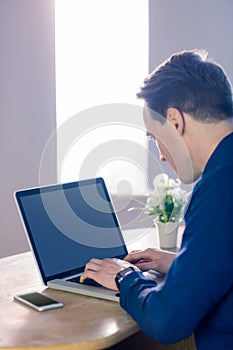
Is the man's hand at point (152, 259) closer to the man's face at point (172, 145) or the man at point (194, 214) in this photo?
the man at point (194, 214)

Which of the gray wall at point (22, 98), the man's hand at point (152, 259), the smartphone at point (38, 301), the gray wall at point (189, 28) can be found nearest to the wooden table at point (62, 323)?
the smartphone at point (38, 301)

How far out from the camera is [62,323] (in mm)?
1468

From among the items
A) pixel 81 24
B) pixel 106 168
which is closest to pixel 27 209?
pixel 106 168

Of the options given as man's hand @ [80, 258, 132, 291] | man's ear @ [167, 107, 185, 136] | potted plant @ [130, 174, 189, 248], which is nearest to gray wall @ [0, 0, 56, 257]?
potted plant @ [130, 174, 189, 248]

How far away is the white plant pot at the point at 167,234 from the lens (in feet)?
7.41

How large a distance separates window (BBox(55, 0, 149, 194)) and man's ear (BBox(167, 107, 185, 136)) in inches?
90.2

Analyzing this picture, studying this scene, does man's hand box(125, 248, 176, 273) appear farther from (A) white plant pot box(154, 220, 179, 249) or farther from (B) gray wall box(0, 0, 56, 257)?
(B) gray wall box(0, 0, 56, 257)

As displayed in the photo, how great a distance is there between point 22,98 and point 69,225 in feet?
6.66

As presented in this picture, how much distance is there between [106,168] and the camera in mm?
3895

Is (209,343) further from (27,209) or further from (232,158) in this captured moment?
(27,209)

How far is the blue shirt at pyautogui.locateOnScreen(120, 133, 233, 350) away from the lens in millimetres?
1313

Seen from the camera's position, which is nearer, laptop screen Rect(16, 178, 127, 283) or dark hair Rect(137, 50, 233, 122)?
dark hair Rect(137, 50, 233, 122)

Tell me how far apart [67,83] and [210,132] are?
2616 millimetres

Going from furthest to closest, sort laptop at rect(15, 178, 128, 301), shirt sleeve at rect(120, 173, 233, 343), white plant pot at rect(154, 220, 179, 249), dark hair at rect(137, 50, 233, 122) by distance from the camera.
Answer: white plant pot at rect(154, 220, 179, 249)
laptop at rect(15, 178, 128, 301)
dark hair at rect(137, 50, 233, 122)
shirt sleeve at rect(120, 173, 233, 343)
